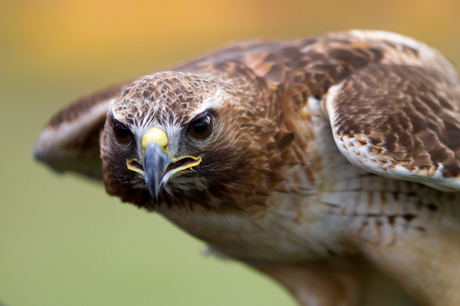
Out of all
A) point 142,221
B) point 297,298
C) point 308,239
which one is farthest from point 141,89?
point 142,221

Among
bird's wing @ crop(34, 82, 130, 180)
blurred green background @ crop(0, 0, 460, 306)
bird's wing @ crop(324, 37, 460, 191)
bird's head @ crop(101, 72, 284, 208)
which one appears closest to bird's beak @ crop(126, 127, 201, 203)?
bird's head @ crop(101, 72, 284, 208)

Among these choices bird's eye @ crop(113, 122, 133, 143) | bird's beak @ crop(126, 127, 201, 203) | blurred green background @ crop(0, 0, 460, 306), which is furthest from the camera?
blurred green background @ crop(0, 0, 460, 306)

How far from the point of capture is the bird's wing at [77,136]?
2014 millimetres

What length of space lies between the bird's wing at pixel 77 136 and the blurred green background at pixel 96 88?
7.05 feet

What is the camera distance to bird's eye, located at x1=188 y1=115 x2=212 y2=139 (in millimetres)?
1425

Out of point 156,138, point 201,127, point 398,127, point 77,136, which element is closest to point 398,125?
point 398,127

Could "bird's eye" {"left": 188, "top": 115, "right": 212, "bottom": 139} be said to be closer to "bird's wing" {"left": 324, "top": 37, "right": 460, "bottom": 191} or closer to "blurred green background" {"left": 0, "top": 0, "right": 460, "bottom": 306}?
"bird's wing" {"left": 324, "top": 37, "right": 460, "bottom": 191}

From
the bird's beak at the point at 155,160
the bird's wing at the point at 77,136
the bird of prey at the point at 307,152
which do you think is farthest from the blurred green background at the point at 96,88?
the bird's beak at the point at 155,160

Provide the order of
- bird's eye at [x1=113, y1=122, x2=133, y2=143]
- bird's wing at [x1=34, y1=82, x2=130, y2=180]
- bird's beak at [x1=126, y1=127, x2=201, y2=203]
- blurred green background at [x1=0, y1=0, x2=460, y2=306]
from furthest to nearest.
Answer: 1. blurred green background at [x1=0, y1=0, x2=460, y2=306]
2. bird's wing at [x1=34, y1=82, x2=130, y2=180]
3. bird's eye at [x1=113, y1=122, x2=133, y2=143]
4. bird's beak at [x1=126, y1=127, x2=201, y2=203]

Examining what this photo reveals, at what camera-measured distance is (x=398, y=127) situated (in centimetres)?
150

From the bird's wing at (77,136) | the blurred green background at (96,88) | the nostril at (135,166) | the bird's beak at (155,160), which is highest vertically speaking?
the bird's beak at (155,160)

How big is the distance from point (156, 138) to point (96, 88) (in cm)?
662

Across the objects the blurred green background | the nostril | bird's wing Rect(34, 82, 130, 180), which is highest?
the nostril

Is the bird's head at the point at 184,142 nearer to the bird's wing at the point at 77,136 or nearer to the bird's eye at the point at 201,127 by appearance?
the bird's eye at the point at 201,127
